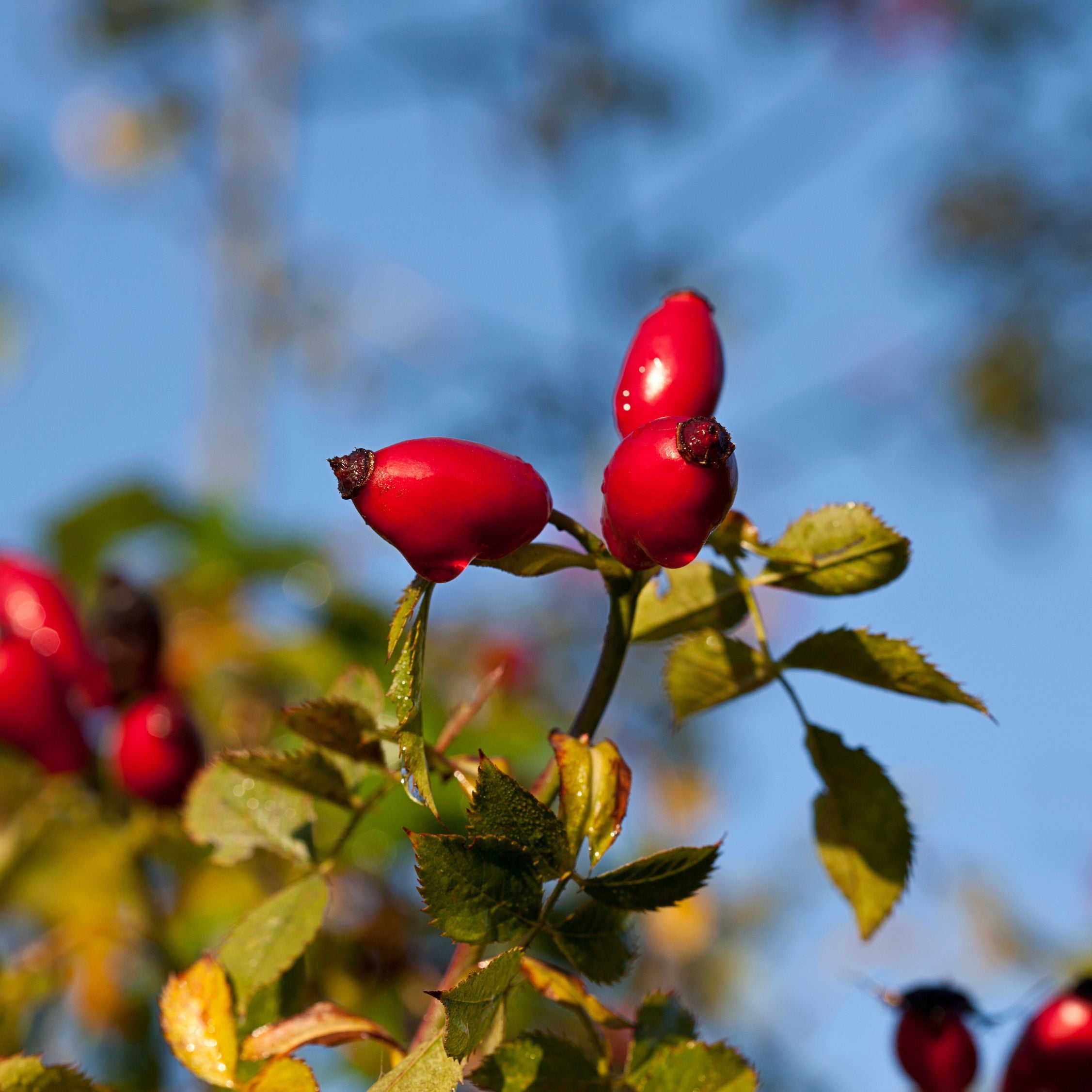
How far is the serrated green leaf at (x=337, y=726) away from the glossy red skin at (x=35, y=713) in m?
0.55

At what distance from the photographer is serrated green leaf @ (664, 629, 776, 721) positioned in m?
0.74

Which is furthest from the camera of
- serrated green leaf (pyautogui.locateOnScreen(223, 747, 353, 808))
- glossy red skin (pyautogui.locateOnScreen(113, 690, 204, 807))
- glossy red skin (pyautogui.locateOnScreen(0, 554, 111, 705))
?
glossy red skin (pyautogui.locateOnScreen(0, 554, 111, 705))

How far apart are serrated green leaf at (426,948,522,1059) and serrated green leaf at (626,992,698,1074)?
0.12 m

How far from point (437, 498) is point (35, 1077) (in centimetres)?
33

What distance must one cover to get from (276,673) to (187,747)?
759 mm

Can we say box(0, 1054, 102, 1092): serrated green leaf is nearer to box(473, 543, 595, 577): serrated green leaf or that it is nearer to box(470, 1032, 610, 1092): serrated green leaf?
box(470, 1032, 610, 1092): serrated green leaf

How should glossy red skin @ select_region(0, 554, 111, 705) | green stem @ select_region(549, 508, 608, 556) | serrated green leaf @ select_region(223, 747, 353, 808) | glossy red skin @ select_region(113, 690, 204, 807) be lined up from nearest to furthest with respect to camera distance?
green stem @ select_region(549, 508, 608, 556) → serrated green leaf @ select_region(223, 747, 353, 808) → glossy red skin @ select_region(113, 690, 204, 807) → glossy red skin @ select_region(0, 554, 111, 705)

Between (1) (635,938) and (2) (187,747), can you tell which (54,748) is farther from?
(1) (635,938)

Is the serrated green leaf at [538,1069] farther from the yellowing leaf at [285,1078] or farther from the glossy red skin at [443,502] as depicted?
the glossy red skin at [443,502]

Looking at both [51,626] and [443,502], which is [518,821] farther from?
[51,626]

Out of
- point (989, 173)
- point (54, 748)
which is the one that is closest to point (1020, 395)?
point (989, 173)

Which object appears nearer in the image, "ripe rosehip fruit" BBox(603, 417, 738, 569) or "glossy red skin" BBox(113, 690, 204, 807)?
"ripe rosehip fruit" BBox(603, 417, 738, 569)

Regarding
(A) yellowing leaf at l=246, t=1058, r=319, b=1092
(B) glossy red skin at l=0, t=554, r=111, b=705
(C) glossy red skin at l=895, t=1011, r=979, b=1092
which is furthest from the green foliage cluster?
(B) glossy red skin at l=0, t=554, r=111, b=705

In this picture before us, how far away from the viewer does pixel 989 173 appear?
622 cm
